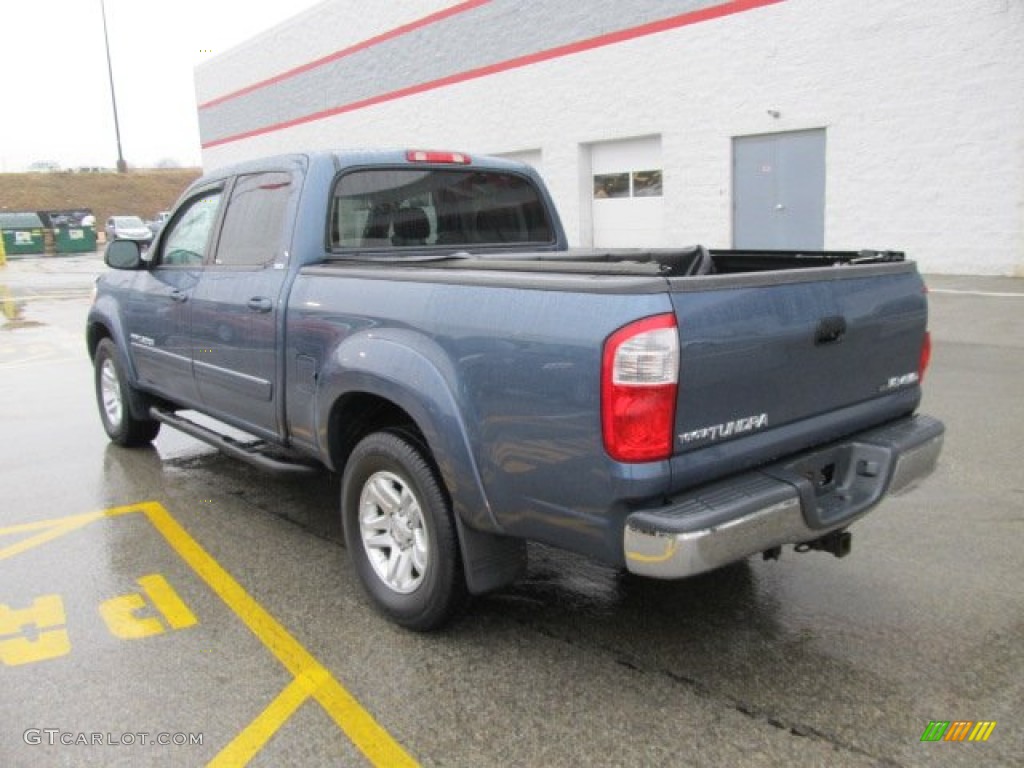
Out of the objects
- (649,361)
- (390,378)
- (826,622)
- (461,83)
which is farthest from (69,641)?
(461,83)

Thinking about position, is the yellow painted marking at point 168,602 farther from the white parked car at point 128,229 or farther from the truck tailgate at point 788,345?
the white parked car at point 128,229

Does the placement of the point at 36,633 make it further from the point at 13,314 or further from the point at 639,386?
the point at 13,314

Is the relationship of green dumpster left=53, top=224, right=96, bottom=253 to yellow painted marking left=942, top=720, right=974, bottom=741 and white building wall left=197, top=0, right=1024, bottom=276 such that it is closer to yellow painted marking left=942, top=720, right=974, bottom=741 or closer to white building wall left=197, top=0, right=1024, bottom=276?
white building wall left=197, top=0, right=1024, bottom=276

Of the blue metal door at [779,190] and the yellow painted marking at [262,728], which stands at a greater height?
the blue metal door at [779,190]

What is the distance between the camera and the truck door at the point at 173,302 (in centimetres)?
515

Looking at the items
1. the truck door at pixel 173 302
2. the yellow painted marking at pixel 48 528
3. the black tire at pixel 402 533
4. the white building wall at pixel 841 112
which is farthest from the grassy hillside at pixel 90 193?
the black tire at pixel 402 533

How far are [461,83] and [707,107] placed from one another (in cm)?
929

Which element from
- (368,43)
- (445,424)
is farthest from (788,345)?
(368,43)

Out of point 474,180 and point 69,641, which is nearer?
point 69,641

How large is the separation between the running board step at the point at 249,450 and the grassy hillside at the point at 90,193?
62468mm

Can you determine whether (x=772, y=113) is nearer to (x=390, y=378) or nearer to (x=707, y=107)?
(x=707, y=107)

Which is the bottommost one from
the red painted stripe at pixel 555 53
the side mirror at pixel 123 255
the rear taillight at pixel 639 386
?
the rear taillight at pixel 639 386

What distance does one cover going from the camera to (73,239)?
131 feet

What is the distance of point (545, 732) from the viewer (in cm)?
290
